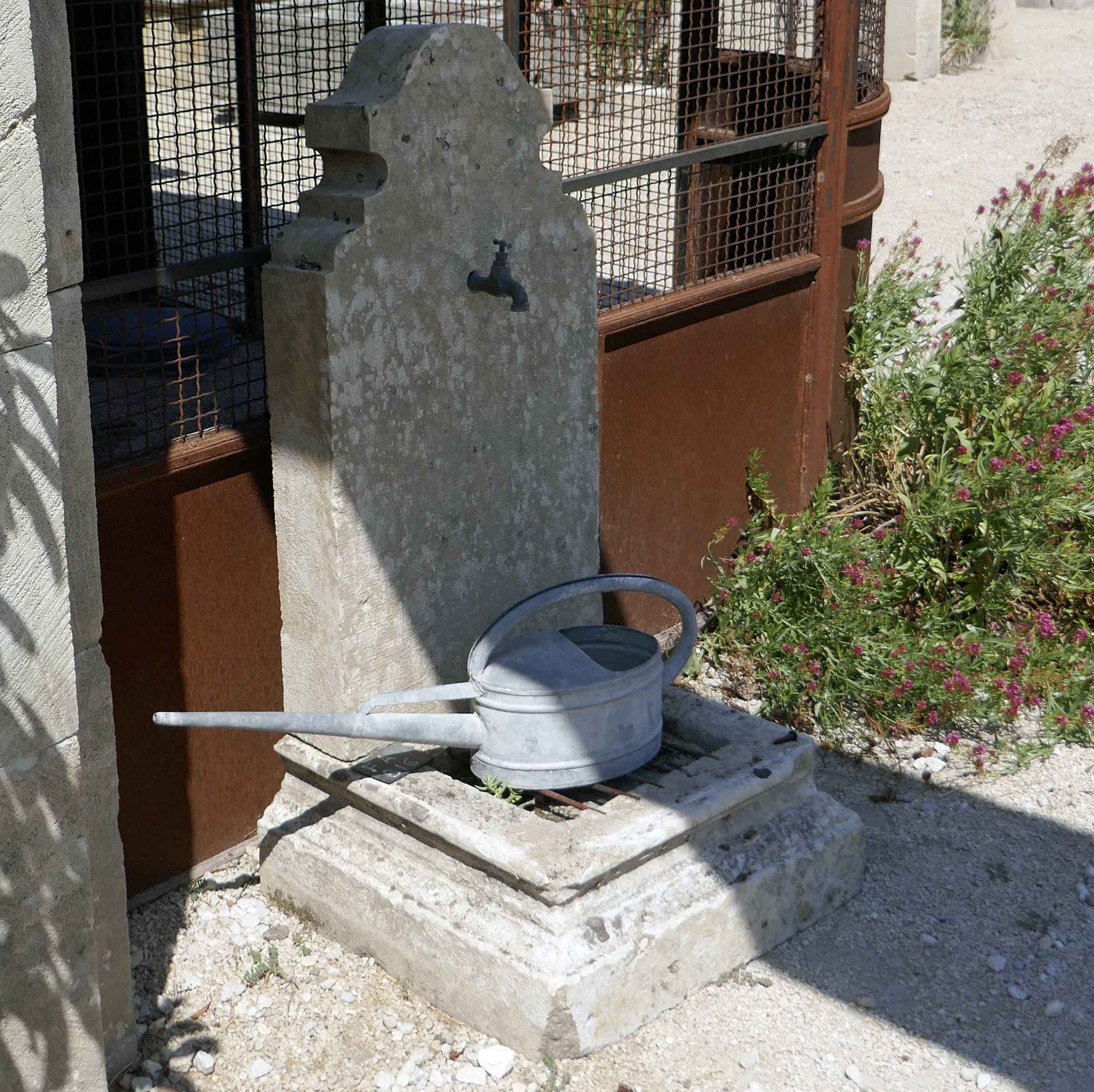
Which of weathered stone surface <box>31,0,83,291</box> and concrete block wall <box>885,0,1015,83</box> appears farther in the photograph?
concrete block wall <box>885,0,1015,83</box>

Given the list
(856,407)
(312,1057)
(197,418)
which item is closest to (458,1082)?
(312,1057)

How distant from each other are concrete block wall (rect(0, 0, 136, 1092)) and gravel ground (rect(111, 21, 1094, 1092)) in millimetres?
457

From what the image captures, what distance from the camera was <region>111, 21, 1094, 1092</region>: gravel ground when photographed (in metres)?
3.08

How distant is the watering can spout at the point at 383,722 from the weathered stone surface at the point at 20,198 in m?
0.98

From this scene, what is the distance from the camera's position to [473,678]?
3309 mm

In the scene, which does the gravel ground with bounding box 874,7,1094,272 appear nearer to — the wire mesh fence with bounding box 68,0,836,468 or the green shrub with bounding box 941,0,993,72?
the green shrub with bounding box 941,0,993,72

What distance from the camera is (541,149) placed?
390 cm

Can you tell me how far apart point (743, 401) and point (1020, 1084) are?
2657 mm

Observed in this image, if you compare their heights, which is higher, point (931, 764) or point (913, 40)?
point (913, 40)

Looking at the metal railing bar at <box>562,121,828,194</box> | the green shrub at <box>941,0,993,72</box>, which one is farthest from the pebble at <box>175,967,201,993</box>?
the green shrub at <box>941,0,993,72</box>

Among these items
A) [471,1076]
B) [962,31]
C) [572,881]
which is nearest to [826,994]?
[572,881]

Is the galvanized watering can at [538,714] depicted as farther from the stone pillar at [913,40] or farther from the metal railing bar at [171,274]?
the stone pillar at [913,40]

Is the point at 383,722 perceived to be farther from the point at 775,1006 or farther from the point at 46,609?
the point at 775,1006

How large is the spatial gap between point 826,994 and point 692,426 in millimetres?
2133
